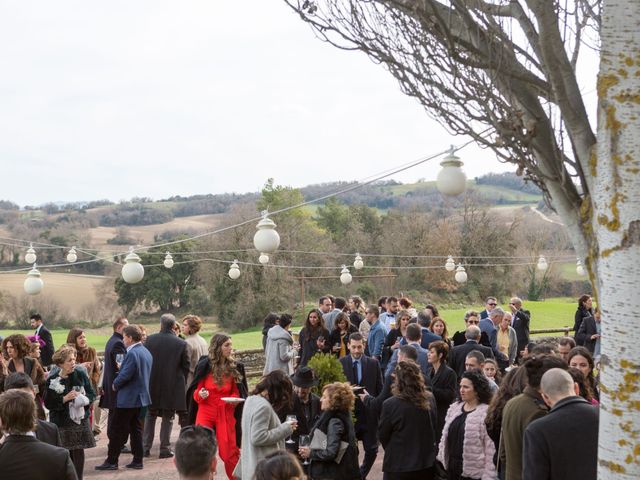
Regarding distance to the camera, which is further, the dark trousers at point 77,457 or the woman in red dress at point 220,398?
the woman in red dress at point 220,398

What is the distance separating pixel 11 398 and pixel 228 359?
10.5 feet

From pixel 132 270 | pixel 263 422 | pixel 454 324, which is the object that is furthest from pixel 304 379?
pixel 454 324

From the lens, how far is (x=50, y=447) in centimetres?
469

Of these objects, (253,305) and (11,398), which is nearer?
(11,398)

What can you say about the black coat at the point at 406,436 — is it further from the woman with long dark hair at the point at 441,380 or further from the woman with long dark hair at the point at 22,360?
the woman with long dark hair at the point at 22,360

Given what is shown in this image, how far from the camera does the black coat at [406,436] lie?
628 cm

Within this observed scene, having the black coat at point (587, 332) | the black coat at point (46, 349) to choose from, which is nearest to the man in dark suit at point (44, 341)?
the black coat at point (46, 349)

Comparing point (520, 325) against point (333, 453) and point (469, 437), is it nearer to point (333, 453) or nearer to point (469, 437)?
point (469, 437)

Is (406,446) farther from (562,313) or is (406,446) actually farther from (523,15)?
(562,313)

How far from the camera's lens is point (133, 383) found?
30.7 feet

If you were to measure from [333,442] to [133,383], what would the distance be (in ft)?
13.2

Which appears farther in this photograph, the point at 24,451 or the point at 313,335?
the point at 313,335

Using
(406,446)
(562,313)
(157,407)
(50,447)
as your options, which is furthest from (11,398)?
(562,313)

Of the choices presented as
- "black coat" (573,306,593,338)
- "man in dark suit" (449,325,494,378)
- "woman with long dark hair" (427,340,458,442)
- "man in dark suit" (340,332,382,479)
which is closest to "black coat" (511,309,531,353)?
"black coat" (573,306,593,338)
